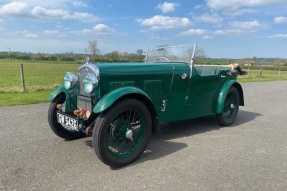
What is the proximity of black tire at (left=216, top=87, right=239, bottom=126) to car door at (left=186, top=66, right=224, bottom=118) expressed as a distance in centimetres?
46

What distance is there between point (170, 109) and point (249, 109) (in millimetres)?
4235

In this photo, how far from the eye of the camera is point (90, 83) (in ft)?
12.8

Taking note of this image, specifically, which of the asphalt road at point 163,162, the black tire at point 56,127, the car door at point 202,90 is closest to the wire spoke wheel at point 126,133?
the asphalt road at point 163,162

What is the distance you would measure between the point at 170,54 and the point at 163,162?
2.60 metres

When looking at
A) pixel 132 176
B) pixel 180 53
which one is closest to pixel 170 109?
pixel 180 53

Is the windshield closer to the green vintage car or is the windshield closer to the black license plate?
the green vintage car

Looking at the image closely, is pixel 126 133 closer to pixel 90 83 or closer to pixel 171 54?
pixel 90 83

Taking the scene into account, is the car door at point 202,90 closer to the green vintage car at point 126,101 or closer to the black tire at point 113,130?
the green vintage car at point 126,101

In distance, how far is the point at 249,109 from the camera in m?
8.17

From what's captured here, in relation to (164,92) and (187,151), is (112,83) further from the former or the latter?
(187,151)

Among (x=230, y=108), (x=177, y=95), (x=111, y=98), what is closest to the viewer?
(x=111, y=98)

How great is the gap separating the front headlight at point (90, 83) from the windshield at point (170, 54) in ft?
6.85

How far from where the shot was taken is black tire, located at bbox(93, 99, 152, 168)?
3537 mm

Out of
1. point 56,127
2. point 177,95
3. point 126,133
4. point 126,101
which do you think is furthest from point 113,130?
point 177,95
